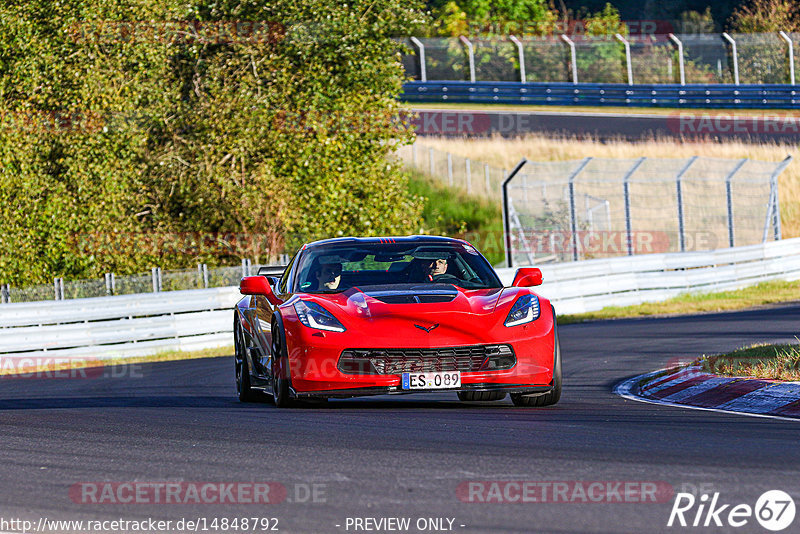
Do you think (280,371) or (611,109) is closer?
(280,371)

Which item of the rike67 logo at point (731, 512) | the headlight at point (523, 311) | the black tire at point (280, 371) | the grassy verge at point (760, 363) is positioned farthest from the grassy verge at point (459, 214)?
the rike67 logo at point (731, 512)

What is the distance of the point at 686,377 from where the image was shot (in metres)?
11.5

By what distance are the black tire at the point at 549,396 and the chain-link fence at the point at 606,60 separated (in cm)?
4113

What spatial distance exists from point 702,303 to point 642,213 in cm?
1267

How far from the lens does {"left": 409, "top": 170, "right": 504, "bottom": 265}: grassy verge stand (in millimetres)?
39344

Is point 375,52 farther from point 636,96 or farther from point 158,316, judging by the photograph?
point 636,96

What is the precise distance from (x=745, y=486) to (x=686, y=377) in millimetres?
5358

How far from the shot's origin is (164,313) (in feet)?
72.6

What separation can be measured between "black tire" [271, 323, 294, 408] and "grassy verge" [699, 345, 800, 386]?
12.0 ft

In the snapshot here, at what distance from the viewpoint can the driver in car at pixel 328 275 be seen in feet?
35.4

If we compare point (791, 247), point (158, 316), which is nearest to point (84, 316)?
point (158, 316)

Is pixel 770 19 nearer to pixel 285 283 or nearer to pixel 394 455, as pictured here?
pixel 285 283

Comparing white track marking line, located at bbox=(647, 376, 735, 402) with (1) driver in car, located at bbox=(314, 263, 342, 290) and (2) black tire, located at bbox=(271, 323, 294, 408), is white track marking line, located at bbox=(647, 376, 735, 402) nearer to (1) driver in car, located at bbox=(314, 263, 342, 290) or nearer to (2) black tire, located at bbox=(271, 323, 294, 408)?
(1) driver in car, located at bbox=(314, 263, 342, 290)

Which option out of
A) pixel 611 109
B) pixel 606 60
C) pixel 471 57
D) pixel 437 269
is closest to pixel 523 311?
pixel 437 269
